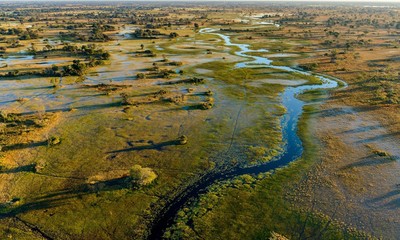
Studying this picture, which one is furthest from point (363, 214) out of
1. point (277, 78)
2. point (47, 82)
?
point (47, 82)

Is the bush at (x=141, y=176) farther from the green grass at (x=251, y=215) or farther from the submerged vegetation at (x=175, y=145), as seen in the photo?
the green grass at (x=251, y=215)

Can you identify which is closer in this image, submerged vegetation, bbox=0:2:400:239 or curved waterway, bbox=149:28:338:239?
submerged vegetation, bbox=0:2:400:239

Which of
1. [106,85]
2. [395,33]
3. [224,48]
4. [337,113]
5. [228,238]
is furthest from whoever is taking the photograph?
[395,33]

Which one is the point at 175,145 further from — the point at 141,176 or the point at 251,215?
the point at 251,215

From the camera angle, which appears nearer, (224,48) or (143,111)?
(143,111)

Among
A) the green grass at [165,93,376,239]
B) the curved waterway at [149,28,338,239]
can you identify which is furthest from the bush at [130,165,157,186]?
the green grass at [165,93,376,239]

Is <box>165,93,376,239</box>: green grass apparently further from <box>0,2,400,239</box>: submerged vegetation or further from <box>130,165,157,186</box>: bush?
<box>130,165,157,186</box>: bush

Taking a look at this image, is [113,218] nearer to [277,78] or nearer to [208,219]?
[208,219]

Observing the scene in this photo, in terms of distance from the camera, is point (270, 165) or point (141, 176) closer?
point (141, 176)

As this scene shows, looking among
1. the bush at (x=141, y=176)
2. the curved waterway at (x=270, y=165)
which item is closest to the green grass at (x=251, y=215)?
the curved waterway at (x=270, y=165)

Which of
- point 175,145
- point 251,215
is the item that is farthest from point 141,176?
point 251,215

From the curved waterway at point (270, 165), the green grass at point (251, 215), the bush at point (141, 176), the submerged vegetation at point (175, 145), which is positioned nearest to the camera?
the green grass at point (251, 215)
